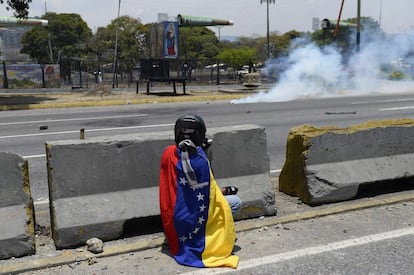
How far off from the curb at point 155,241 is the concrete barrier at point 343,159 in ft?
0.66

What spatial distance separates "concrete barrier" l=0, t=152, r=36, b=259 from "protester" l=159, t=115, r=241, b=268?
3.88 ft

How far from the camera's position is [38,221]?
15.3ft

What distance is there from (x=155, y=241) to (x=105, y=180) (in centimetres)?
73

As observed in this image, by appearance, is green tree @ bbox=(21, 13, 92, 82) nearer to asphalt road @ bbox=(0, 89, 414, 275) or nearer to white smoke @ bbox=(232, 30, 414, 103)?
white smoke @ bbox=(232, 30, 414, 103)

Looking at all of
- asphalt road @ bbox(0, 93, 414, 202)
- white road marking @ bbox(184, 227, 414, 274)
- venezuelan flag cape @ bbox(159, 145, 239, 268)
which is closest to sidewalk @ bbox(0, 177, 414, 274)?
venezuelan flag cape @ bbox(159, 145, 239, 268)

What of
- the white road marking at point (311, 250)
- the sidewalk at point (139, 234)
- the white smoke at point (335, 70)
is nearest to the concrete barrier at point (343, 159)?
the sidewalk at point (139, 234)

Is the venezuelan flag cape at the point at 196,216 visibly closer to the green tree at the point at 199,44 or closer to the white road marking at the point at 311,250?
the white road marking at the point at 311,250

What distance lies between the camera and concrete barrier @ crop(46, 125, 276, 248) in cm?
405

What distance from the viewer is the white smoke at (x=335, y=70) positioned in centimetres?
2023

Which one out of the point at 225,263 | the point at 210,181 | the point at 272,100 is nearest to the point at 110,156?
the point at 210,181

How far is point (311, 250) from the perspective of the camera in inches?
159

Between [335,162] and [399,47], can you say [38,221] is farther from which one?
[399,47]

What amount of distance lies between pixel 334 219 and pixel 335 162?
74 cm

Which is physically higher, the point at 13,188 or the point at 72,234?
the point at 13,188
